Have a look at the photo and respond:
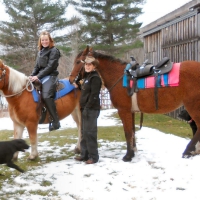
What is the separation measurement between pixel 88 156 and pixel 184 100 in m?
2.03

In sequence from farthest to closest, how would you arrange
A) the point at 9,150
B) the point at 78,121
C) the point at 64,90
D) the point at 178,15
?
the point at 178,15
the point at 78,121
the point at 64,90
the point at 9,150

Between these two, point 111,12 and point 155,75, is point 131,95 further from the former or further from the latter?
point 111,12

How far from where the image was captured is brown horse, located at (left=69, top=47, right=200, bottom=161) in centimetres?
496

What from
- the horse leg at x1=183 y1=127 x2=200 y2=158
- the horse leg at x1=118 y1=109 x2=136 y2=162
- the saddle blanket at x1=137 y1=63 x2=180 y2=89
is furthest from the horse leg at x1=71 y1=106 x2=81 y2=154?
the horse leg at x1=183 y1=127 x2=200 y2=158

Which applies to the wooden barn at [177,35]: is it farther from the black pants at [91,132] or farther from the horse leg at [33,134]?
the horse leg at [33,134]

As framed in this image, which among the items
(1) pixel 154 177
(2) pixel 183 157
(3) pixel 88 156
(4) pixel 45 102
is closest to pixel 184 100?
(2) pixel 183 157

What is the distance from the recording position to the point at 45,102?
17.7ft

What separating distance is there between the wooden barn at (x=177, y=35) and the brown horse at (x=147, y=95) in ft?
16.8

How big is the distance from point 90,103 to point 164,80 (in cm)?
137

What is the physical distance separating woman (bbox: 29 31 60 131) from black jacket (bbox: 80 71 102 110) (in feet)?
2.09

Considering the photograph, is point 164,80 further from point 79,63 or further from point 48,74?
point 48,74

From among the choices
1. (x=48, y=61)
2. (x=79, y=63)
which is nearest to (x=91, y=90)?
(x=79, y=63)

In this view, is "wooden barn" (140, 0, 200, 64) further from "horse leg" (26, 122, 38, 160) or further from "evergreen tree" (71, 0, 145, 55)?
"horse leg" (26, 122, 38, 160)

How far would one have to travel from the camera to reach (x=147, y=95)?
5152 mm
